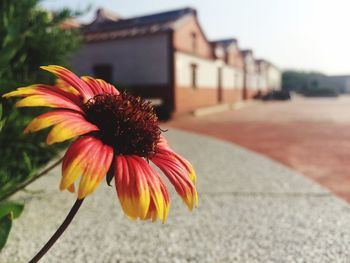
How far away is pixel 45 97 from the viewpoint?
3.33 feet

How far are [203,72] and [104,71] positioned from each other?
612 centimetres

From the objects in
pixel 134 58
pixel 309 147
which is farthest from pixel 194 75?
pixel 309 147

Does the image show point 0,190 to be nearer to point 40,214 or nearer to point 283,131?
point 40,214

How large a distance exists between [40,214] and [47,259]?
107 centimetres

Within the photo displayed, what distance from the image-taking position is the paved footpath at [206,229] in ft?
8.74

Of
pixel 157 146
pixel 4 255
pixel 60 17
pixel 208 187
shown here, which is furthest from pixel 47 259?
pixel 208 187

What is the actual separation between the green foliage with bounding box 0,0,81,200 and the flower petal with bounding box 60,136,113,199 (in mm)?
1218

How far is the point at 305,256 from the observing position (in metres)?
2.69

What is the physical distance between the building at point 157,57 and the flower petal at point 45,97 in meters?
15.4

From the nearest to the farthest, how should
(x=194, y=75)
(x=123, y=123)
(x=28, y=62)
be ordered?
(x=123, y=123) < (x=28, y=62) < (x=194, y=75)

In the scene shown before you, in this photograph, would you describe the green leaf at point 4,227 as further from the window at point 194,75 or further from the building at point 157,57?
the window at point 194,75

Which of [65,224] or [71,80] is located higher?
[71,80]

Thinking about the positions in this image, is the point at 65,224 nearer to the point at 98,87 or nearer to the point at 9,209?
the point at 9,209

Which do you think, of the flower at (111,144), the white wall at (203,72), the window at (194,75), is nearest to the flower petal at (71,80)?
the flower at (111,144)
